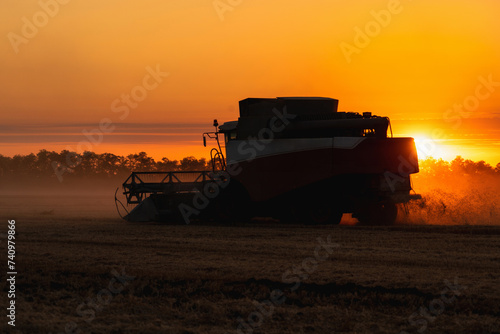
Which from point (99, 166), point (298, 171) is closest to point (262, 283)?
point (298, 171)

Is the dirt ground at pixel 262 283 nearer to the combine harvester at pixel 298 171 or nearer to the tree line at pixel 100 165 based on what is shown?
the combine harvester at pixel 298 171

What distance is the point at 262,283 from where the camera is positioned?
944cm

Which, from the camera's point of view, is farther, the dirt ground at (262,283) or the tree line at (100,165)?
the tree line at (100,165)

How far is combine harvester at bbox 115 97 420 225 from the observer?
692 inches

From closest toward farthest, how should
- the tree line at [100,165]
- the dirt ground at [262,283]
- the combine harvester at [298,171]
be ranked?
the dirt ground at [262,283]
the combine harvester at [298,171]
the tree line at [100,165]

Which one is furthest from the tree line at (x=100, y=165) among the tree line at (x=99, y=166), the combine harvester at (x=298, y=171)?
the combine harvester at (x=298, y=171)

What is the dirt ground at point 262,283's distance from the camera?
7.39 meters

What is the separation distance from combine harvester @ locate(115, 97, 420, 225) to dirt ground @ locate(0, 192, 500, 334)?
2.57m

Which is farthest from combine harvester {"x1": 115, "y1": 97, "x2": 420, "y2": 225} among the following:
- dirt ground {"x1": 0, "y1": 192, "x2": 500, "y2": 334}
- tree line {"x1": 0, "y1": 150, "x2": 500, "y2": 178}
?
tree line {"x1": 0, "y1": 150, "x2": 500, "y2": 178}

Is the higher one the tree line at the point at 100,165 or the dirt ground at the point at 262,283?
the tree line at the point at 100,165

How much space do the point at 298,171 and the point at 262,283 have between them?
903 centimetres

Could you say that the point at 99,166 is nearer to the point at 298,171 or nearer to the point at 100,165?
the point at 100,165

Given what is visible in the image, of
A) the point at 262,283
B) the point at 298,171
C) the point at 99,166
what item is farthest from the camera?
the point at 99,166

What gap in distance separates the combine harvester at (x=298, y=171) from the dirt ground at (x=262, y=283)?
257cm
